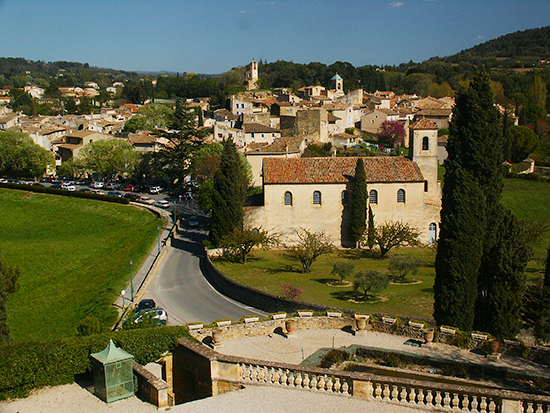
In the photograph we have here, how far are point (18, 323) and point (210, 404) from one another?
21.8 meters

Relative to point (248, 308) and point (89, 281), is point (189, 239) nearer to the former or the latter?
point (89, 281)

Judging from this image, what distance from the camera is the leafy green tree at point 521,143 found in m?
87.8

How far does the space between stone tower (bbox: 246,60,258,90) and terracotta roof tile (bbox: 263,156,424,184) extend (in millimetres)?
132011

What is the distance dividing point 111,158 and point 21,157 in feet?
51.9

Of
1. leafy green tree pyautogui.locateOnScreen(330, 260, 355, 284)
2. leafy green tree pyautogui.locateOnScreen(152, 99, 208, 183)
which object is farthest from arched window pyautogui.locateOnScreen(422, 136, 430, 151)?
leafy green tree pyautogui.locateOnScreen(152, 99, 208, 183)

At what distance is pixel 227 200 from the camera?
44.9 metres

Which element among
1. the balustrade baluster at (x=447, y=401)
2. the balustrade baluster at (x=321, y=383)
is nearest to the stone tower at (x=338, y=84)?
the balustrade baluster at (x=321, y=383)

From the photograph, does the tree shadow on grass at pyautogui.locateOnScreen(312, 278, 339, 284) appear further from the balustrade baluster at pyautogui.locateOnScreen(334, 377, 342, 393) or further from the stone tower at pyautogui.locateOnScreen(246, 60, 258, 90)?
the stone tower at pyautogui.locateOnScreen(246, 60, 258, 90)

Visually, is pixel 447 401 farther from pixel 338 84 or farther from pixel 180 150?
pixel 338 84

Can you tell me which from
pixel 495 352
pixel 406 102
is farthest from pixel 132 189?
pixel 406 102

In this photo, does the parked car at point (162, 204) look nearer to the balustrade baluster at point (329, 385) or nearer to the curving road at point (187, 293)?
the curving road at point (187, 293)

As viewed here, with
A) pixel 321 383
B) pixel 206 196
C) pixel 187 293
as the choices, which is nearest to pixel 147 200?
pixel 206 196

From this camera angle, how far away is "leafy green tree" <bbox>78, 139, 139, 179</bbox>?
3007 inches

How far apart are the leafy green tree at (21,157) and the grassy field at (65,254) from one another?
443 inches
